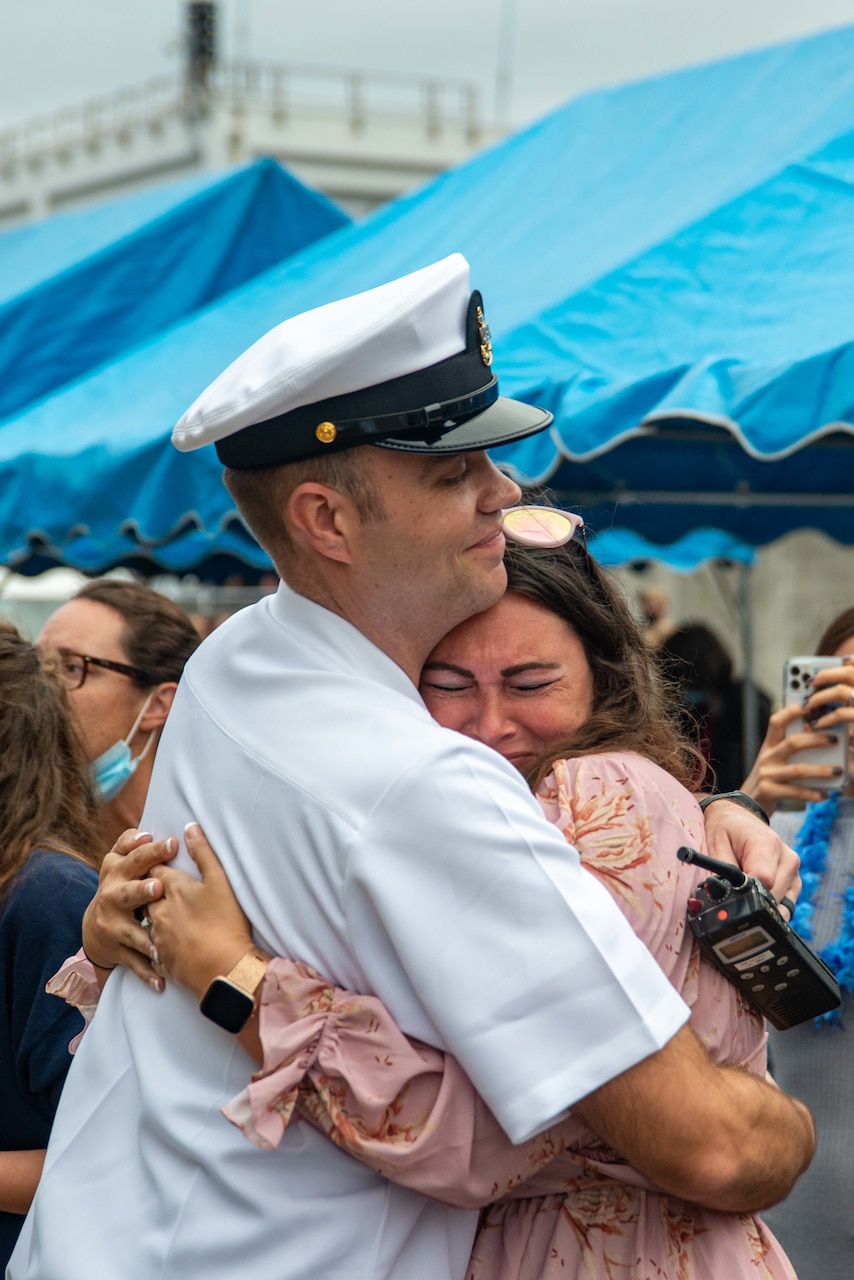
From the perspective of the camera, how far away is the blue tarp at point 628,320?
3.61 m

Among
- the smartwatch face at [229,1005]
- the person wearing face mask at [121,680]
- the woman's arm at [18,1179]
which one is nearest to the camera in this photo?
the smartwatch face at [229,1005]

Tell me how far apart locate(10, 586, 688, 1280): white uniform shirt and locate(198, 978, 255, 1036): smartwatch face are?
51mm

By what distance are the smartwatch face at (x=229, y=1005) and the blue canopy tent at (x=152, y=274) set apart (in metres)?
6.29

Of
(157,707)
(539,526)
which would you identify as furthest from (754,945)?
(157,707)

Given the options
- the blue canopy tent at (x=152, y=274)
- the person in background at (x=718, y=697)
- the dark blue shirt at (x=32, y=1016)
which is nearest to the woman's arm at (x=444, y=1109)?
the dark blue shirt at (x=32, y=1016)

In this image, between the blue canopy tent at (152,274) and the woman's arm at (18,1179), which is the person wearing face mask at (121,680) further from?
the blue canopy tent at (152,274)

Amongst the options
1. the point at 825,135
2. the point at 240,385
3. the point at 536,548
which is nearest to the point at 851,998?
the point at 536,548

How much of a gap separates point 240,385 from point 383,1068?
712mm

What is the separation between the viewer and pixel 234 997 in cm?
138

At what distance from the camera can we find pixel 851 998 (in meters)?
2.76

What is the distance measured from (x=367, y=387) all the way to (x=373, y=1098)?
70 cm

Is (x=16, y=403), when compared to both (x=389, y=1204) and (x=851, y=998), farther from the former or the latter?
(x=389, y=1204)

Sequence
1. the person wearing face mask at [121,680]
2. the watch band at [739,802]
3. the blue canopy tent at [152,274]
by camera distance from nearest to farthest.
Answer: the watch band at [739,802] < the person wearing face mask at [121,680] < the blue canopy tent at [152,274]

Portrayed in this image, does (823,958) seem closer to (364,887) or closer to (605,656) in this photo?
(605,656)
